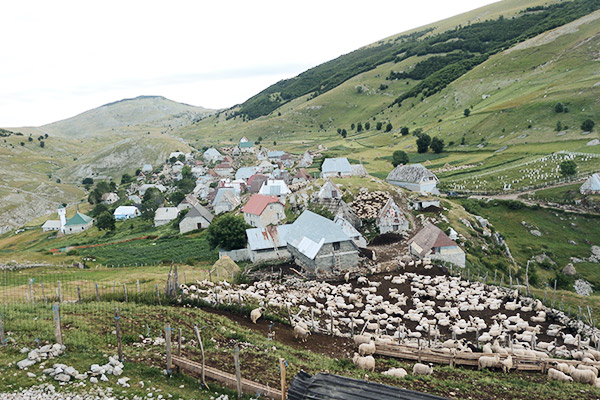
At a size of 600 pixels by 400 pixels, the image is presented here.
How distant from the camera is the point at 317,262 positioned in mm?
43375

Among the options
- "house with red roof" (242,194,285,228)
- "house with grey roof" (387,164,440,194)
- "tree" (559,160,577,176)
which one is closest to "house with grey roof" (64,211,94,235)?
"house with red roof" (242,194,285,228)

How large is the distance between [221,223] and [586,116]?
9895 cm

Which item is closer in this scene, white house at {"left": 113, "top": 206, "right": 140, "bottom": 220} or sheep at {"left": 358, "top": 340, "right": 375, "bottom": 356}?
sheep at {"left": 358, "top": 340, "right": 375, "bottom": 356}

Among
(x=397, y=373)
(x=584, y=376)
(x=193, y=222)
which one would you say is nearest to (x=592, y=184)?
(x=584, y=376)

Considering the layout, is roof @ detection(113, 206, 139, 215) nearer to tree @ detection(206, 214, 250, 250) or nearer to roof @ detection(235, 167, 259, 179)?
roof @ detection(235, 167, 259, 179)

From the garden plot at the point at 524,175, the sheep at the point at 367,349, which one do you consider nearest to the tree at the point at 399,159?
the garden plot at the point at 524,175

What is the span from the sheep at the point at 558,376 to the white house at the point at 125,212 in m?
115

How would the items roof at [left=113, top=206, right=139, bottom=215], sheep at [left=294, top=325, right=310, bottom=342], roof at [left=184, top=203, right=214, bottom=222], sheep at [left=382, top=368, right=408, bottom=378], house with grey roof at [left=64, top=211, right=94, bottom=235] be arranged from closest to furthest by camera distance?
sheep at [left=382, top=368, right=408, bottom=378], sheep at [left=294, top=325, right=310, bottom=342], roof at [left=184, top=203, right=214, bottom=222], house with grey roof at [left=64, top=211, right=94, bottom=235], roof at [left=113, top=206, right=139, bottom=215]

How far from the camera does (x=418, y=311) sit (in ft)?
102

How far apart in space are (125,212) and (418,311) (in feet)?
349

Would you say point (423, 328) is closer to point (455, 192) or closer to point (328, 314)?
point (328, 314)

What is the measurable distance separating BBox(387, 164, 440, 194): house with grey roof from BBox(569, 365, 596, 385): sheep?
2180 inches

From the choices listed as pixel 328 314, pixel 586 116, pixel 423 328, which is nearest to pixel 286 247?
pixel 328 314

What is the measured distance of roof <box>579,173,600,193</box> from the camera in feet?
217
